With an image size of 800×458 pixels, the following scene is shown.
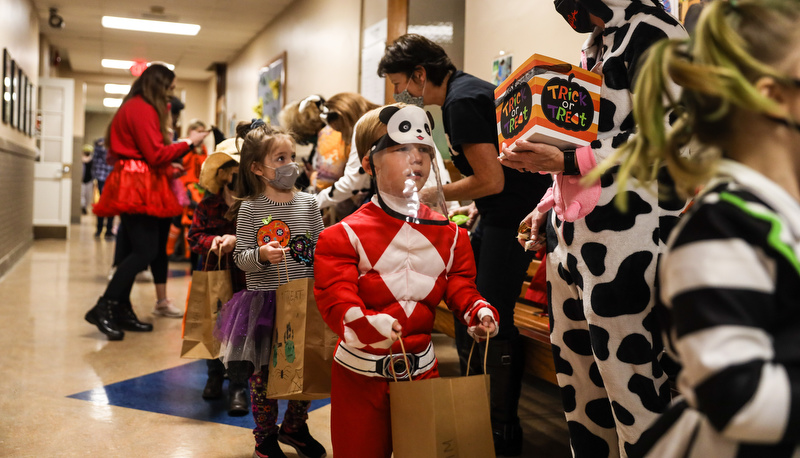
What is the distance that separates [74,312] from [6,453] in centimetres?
270

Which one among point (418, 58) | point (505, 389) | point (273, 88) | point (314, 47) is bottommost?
point (505, 389)

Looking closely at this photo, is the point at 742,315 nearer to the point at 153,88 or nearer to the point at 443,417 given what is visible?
the point at 443,417

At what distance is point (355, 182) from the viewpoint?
2980 mm

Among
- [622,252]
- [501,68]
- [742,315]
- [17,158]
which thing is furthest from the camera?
[17,158]

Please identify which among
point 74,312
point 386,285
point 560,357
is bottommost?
point 74,312

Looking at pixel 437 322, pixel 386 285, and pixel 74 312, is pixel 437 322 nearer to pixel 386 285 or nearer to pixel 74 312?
pixel 386 285

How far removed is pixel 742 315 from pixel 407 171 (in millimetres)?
969

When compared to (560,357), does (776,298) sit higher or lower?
higher

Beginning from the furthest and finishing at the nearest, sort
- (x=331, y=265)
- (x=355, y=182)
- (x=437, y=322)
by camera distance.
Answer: (x=437, y=322) → (x=355, y=182) → (x=331, y=265)

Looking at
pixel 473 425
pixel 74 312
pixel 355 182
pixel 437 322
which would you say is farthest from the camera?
pixel 74 312

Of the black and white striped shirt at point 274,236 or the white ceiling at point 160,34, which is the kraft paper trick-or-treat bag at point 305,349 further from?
the white ceiling at point 160,34

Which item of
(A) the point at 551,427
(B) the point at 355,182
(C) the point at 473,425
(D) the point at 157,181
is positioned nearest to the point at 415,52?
(B) the point at 355,182

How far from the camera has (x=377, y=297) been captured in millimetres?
1541

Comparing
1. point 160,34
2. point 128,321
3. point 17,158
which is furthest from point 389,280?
point 160,34
